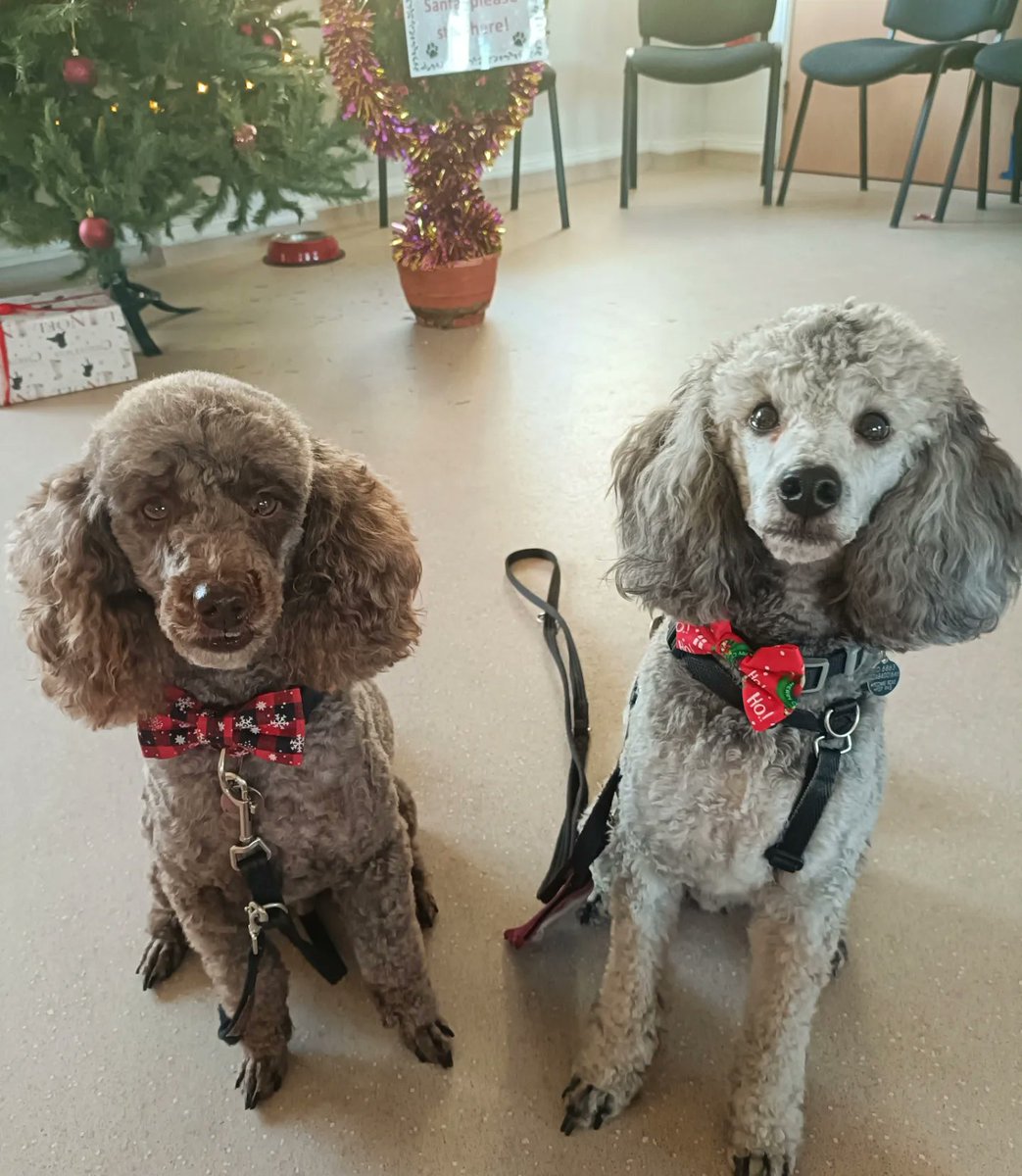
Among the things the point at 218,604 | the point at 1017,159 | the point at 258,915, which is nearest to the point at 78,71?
the point at 218,604

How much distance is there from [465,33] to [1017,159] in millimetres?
2981

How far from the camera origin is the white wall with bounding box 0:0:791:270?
185 inches

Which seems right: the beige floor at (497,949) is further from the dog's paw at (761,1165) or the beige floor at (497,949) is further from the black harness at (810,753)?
the black harness at (810,753)

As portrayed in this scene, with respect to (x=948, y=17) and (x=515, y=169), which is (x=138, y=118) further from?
(x=948, y=17)

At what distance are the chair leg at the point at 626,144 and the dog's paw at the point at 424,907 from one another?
12.9 feet

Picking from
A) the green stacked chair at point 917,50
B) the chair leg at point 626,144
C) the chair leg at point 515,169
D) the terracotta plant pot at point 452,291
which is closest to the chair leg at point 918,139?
the green stacked chair at point 917,50

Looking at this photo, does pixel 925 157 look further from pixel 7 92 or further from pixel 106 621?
pixel 106 621

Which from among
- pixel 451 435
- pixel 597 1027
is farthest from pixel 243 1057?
pixel 451 435

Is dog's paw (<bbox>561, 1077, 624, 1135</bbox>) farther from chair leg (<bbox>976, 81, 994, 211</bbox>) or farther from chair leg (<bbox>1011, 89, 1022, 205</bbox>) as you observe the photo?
chair leg (<bbox>1011, 89, 1022, 205</bbox>)

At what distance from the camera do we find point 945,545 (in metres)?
0.79

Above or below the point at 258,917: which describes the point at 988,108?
above

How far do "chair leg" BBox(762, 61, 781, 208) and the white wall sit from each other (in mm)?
1034

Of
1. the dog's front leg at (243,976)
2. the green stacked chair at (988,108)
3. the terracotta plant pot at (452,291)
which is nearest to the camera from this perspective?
the dog's front leg at (243,976)

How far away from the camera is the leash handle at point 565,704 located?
1125 mm
